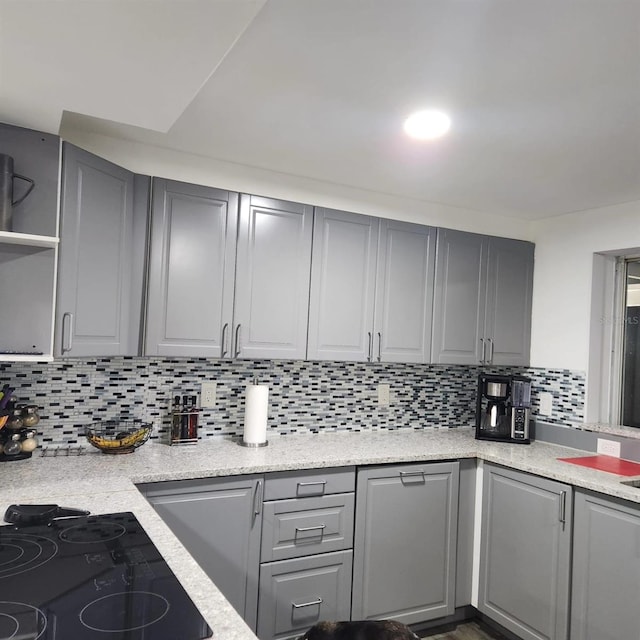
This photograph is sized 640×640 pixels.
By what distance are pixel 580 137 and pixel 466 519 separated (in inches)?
77.7

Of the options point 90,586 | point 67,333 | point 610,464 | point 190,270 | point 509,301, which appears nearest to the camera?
point 90,586

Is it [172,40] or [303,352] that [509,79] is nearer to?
[172,40]

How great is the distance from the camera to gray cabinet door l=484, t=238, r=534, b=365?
11.2ft

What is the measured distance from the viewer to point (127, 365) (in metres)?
2.61

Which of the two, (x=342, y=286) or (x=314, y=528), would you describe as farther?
(x=342, y=286)

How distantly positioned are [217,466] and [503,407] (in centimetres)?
181

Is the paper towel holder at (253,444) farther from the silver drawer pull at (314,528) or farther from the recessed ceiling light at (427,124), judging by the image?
the recessed ceiling light at (427,124)

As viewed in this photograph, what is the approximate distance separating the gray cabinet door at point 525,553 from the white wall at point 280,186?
1535mm

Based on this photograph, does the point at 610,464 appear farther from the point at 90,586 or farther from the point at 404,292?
the point at 90,586

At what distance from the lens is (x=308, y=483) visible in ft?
7.97

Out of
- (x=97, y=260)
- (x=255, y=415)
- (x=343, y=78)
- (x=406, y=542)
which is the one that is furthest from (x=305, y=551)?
(x=343, y=78)

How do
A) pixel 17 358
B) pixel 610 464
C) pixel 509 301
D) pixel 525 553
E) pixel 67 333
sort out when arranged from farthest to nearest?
1. pixel 509 301
2. pixel 610 464
3. pixel 525 553
4. pixel 67 333
5. pixel 17 358

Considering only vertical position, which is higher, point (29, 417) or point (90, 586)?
point (29, 417)

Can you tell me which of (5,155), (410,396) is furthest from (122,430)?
(410,396)
